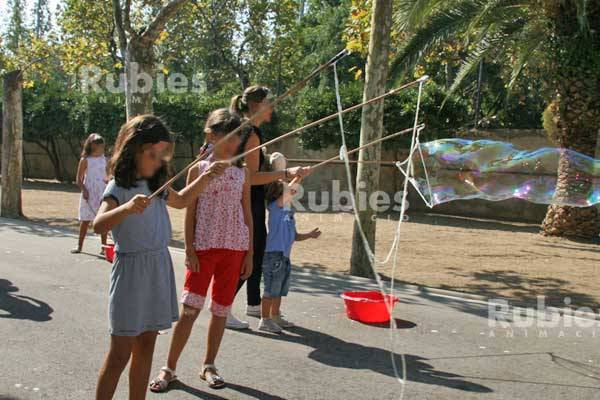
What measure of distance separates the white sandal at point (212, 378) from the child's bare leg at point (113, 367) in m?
1.03

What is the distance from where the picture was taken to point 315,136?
18609mm

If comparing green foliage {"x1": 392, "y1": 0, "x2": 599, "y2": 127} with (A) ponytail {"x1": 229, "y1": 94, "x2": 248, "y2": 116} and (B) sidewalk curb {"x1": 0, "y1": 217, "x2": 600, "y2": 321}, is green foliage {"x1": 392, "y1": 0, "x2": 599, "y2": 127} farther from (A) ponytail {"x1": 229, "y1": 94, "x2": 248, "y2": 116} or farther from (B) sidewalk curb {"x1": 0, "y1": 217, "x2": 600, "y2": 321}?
(A) ponytail {"x1": 229, "y1": 94, "x2": 248, "y2": 116}

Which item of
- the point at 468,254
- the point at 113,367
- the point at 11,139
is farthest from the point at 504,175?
the point at 11,139

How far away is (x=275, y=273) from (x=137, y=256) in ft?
7.54

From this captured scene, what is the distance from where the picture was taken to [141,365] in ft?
12.0

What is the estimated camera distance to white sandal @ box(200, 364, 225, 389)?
4461mm

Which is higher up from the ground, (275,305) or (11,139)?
(11,139)

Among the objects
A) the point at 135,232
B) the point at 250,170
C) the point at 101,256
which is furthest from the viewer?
the point at 101,256

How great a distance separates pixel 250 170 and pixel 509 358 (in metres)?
2.45

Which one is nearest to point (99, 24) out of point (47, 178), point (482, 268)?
point (47, 178)

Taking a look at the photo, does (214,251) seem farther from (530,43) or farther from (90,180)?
(530,43)

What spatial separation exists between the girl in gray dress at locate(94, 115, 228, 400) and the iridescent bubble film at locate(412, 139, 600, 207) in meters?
4.24

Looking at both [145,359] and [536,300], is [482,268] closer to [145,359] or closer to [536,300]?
[536,300]

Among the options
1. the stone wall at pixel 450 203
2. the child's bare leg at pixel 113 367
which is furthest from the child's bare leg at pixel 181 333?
the stone wall at pixel 450 203
